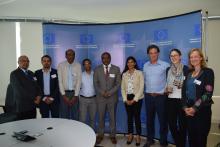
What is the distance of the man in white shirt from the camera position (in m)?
4.76

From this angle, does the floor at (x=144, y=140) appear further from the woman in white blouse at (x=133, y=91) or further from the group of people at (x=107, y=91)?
the woman in white blouse at (x=133, y=91)

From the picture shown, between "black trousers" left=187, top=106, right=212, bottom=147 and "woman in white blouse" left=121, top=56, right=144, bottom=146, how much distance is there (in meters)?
1.38

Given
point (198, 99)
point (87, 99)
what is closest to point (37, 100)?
point (87, 99)

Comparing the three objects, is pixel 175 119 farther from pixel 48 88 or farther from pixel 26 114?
pixel 26 114

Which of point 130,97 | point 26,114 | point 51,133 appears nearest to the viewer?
point 51,133

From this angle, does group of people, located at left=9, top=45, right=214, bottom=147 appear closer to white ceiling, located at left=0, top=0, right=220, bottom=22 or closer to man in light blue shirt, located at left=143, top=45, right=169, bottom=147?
man in light blue shirt, located at left=143, top=45, right=169, bottom=147

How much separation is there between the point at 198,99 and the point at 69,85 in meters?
2.60

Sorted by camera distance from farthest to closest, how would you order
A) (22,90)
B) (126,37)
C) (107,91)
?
(126,37) → (107,91) → (22,90)

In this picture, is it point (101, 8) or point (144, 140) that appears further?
point (101, 8)

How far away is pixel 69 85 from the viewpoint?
482 cm

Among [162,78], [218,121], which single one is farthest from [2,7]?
[218,121]

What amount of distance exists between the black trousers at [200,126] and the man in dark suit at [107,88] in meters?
1.80

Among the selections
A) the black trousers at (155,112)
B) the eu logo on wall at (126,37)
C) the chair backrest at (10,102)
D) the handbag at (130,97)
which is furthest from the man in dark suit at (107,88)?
the chair backrest at (10,102)

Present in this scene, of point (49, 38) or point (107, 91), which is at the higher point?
point (49, 38)
